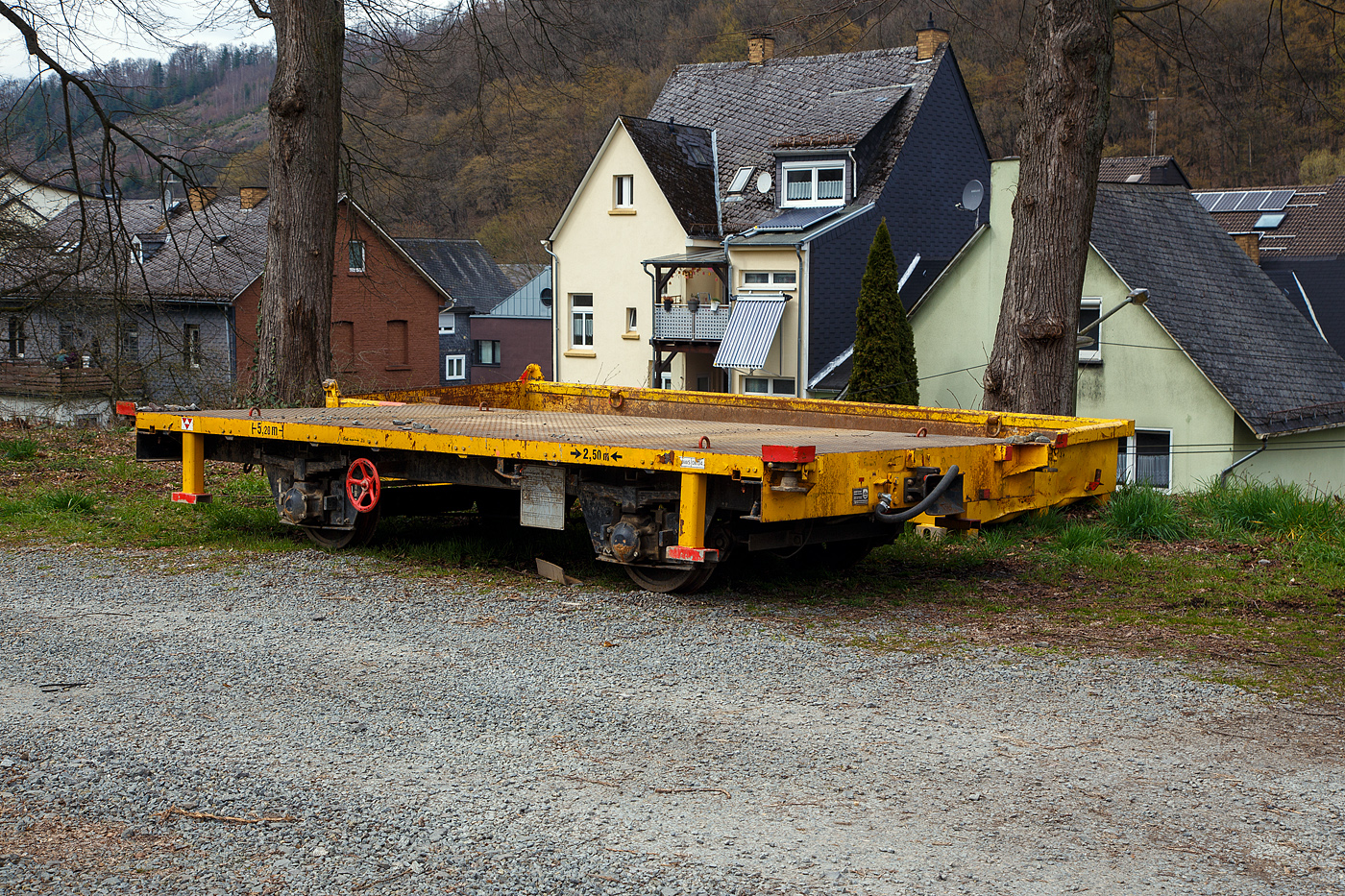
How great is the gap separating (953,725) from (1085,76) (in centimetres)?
754

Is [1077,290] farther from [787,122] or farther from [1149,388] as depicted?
[787,122]

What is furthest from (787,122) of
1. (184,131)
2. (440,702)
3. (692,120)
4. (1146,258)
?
(440,702)

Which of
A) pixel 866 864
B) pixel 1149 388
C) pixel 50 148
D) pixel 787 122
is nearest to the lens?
pixel 866 864

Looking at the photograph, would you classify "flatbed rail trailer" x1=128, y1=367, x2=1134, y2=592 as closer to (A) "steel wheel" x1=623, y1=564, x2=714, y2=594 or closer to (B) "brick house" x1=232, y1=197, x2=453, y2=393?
(A) "steel wheel" x1=623, y1=564, x2=714, y2=594

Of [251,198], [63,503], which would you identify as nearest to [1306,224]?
[251,198]

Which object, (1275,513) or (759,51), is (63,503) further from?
(759,51)

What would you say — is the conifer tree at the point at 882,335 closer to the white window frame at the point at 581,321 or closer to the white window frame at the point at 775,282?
the white window frame at the point at 775,282

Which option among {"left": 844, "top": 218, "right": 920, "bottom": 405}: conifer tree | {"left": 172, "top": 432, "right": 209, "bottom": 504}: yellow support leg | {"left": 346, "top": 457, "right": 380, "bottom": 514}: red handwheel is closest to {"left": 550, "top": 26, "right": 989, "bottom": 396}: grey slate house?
{"left": 844, "top": 218, "right": 920, "bottom": 405}: conifer tree

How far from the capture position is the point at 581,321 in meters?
44.0

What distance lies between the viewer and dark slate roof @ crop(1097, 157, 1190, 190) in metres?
47.7

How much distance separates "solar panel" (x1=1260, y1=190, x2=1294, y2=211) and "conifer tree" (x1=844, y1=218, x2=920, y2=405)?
101 feet

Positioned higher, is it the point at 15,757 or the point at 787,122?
the point at 787,122

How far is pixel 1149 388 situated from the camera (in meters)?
29.3

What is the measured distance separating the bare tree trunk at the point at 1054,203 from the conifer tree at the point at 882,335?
63.8ft
